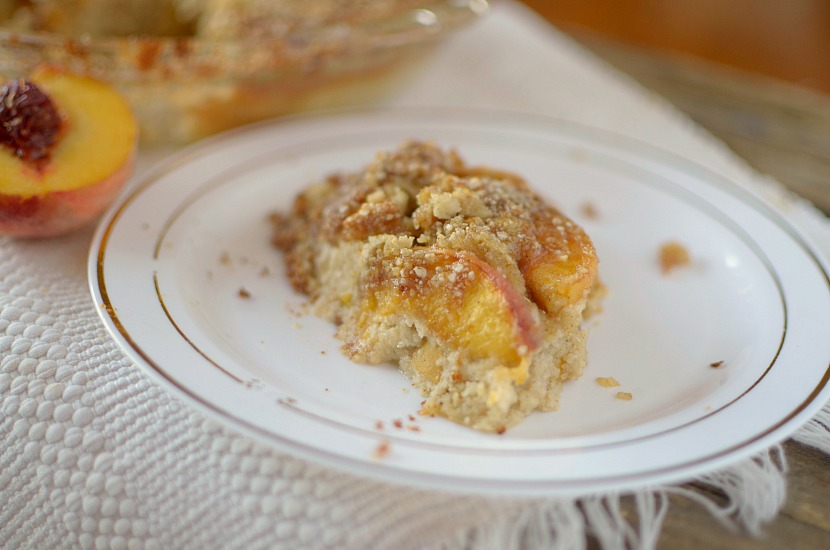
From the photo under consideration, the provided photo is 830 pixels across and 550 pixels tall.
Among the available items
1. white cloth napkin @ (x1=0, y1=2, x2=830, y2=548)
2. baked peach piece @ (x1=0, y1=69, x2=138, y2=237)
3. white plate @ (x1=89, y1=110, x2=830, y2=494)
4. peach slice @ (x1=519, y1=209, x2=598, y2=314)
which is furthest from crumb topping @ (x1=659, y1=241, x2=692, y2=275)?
baked peach piece @ (x1=0, y1=69, x2=138, y2=237)

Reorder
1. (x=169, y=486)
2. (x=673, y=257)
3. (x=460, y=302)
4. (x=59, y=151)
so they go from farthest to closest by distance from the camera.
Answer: (x=673, y=257) → (x=59, y=151) → (x=460, y=302) → (x=169, y=486)

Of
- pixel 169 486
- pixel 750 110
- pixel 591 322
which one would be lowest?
pixel 169 486

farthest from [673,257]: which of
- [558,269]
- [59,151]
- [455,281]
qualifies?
[59,151]

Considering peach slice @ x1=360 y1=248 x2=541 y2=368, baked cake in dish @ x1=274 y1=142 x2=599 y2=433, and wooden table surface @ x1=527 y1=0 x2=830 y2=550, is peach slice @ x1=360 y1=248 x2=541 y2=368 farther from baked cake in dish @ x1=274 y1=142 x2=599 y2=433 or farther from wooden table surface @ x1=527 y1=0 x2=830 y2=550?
wooden table surface @ x1=527 y1=0 x2=830 y2=550

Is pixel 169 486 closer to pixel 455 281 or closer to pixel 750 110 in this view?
pixel 455 281

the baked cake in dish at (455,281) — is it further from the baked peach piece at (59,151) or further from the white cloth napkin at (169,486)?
the baked peach piece at (59,151)

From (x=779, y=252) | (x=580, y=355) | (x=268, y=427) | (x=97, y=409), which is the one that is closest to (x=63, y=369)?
(x=97, y=409)
